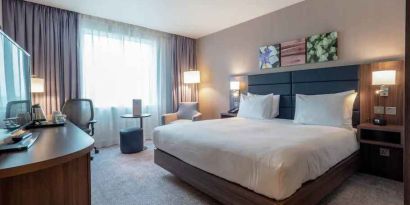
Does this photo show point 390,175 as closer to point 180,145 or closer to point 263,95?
point 263,95

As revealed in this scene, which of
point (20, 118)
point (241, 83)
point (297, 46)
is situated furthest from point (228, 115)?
point (20, 118)

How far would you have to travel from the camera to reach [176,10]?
382cm

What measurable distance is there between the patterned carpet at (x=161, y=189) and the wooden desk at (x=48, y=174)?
1.04 m

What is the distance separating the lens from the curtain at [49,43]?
10.9 ft

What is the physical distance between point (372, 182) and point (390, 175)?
0.30 metres

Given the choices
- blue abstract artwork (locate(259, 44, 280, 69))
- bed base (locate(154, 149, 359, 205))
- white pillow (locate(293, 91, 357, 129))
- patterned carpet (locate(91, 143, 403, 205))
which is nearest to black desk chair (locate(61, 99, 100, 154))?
patterned carpet (locate(91, 143, 403, 205))

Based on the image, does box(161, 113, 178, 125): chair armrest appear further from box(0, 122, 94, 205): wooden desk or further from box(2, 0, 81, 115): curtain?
box(0, 122, 94, 205): wooden desk

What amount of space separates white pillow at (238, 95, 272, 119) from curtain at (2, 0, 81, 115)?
305 cm

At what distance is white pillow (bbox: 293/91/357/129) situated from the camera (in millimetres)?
2736

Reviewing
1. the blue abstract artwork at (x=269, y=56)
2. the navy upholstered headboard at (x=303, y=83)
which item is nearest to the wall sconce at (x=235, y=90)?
the navy upholstered headboard at (x=303, y=83)

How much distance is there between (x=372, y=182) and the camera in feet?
8.27

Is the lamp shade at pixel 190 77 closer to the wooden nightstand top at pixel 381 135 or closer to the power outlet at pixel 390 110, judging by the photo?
the wooden nightstand top at pixel 381 135

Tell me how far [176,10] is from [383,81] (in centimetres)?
322

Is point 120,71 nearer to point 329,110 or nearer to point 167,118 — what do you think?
point 167,118
